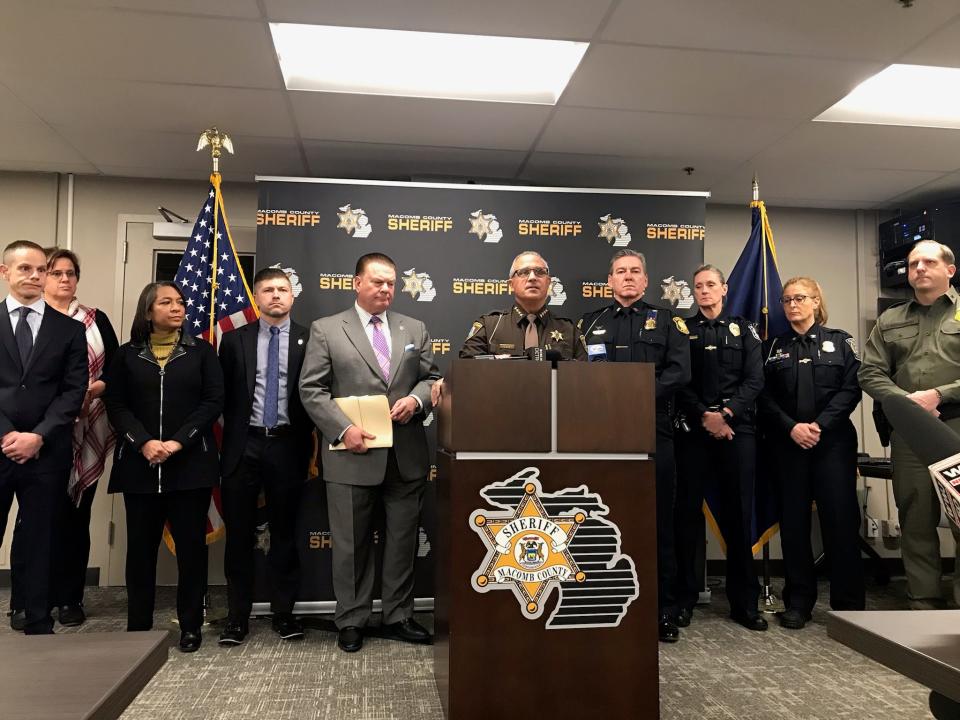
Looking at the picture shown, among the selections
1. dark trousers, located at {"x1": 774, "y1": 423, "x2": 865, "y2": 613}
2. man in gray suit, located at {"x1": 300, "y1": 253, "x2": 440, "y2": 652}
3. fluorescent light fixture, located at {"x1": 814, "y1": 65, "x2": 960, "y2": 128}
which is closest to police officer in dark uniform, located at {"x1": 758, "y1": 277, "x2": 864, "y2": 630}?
dark trousers, located at {"x1": 774, "y1": 423, "x2": 865, "y2": 613}

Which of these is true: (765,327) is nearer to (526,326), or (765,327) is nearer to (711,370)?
(711,370)

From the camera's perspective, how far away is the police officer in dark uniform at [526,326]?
3281 mm

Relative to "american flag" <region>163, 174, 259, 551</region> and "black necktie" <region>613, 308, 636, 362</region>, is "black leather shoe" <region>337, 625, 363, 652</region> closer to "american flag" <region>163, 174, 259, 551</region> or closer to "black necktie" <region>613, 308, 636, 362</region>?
"american flag" <region>163, 174, 259, 551</region>

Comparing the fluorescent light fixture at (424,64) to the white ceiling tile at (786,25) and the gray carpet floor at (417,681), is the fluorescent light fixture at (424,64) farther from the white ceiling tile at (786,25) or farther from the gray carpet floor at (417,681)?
the gray carpet floor at (417,681)

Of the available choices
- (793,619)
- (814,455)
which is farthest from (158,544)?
(814,455)

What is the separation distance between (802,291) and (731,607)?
1.72 m

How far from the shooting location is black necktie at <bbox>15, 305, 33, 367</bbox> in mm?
3166

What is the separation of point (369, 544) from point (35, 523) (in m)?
1.40

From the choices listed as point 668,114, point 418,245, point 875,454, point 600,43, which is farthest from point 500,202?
point 875,454

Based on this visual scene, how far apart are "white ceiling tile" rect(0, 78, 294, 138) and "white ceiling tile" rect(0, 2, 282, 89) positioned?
0.09 m

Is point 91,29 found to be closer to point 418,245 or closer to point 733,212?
point 418,245

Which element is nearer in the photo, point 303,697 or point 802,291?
point 303,697

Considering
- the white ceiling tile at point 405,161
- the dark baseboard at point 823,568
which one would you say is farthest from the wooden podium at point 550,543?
the dark baseboard at point 823,568

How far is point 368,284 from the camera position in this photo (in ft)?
11.4
